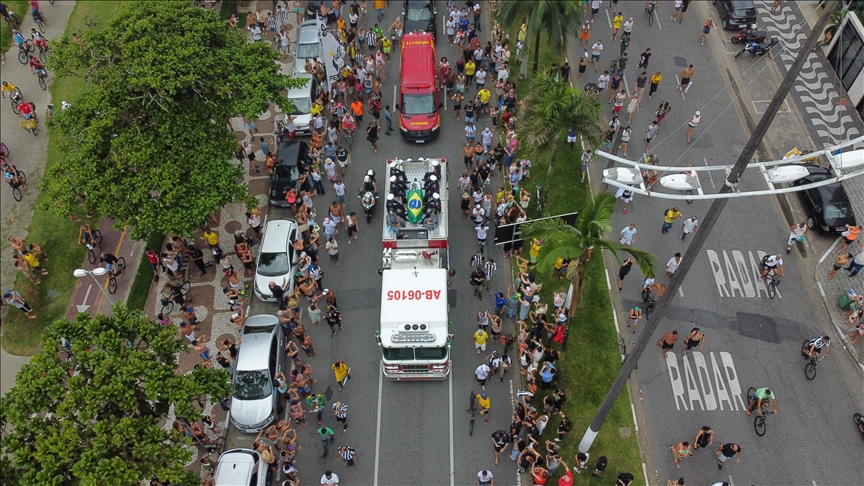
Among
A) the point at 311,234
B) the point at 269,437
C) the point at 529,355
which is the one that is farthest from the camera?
the point at 311,234

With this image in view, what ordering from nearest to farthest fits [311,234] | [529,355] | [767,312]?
[529,355], [767,312], [311,234]

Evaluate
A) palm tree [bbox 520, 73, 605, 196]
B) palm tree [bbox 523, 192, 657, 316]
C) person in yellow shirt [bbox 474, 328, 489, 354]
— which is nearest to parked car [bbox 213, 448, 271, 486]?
person in yellow shirt [bbox 474, 328, 489, 354]

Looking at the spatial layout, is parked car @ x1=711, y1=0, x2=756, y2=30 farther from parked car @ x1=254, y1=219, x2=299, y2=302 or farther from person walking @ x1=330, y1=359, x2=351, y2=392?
person walking @ x1=330, y1=359, x2=351, y2=392

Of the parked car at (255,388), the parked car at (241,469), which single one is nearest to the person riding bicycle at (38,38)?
the parked car at (255,388)

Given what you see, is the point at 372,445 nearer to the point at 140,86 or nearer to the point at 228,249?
the point at 228,249

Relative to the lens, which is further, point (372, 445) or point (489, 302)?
point (489, 302)

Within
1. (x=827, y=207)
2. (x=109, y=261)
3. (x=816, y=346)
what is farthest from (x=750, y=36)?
(x=109, y=261)

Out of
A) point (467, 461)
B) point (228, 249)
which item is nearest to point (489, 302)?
point (467, 461)
